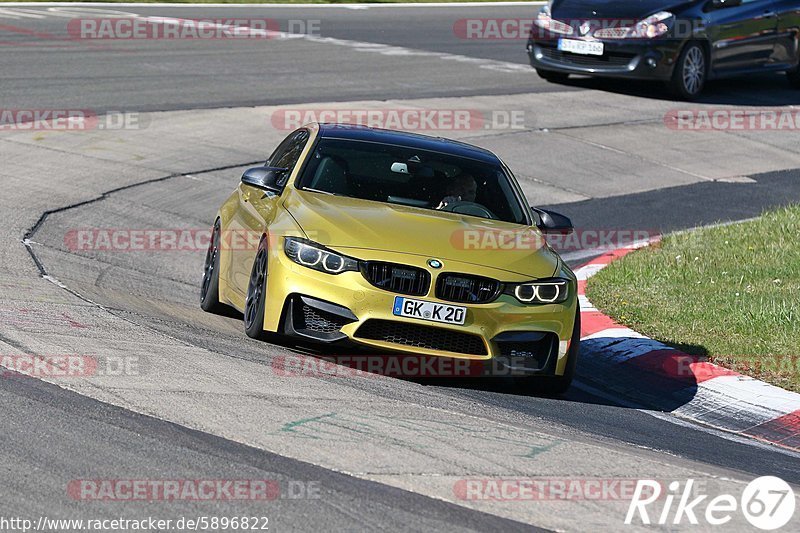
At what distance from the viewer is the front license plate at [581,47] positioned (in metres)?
20.0

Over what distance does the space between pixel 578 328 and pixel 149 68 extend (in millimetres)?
12909

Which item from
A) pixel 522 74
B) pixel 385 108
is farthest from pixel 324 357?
pixel 522 74

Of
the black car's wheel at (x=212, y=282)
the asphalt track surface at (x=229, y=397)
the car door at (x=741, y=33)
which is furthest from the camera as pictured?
the car door at (x=741, y=33)

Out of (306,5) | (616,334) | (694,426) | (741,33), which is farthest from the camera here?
(306,5)

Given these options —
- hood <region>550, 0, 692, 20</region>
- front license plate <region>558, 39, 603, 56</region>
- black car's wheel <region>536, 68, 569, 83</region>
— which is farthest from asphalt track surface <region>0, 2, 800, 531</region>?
black car's wheel <region>536, 68, 569, 83</region>

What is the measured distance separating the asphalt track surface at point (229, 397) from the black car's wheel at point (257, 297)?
5.4 inches

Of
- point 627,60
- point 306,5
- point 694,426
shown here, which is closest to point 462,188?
point 694,426

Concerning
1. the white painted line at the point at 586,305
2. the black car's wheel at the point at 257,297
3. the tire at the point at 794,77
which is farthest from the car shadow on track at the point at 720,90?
the black car's wheel at the point at 257,297

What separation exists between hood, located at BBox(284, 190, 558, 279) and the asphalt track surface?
2.53 feet

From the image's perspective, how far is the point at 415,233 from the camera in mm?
8125

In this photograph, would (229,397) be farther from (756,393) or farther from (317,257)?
(756,393)

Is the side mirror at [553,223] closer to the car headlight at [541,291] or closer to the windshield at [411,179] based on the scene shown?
the windshield at [411,179]

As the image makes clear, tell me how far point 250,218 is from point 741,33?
46.7ft

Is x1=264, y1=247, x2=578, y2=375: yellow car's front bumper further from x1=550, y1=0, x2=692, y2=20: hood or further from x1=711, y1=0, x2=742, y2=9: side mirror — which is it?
x1=711, y1=0, x2=742, y2=9: side mirror
